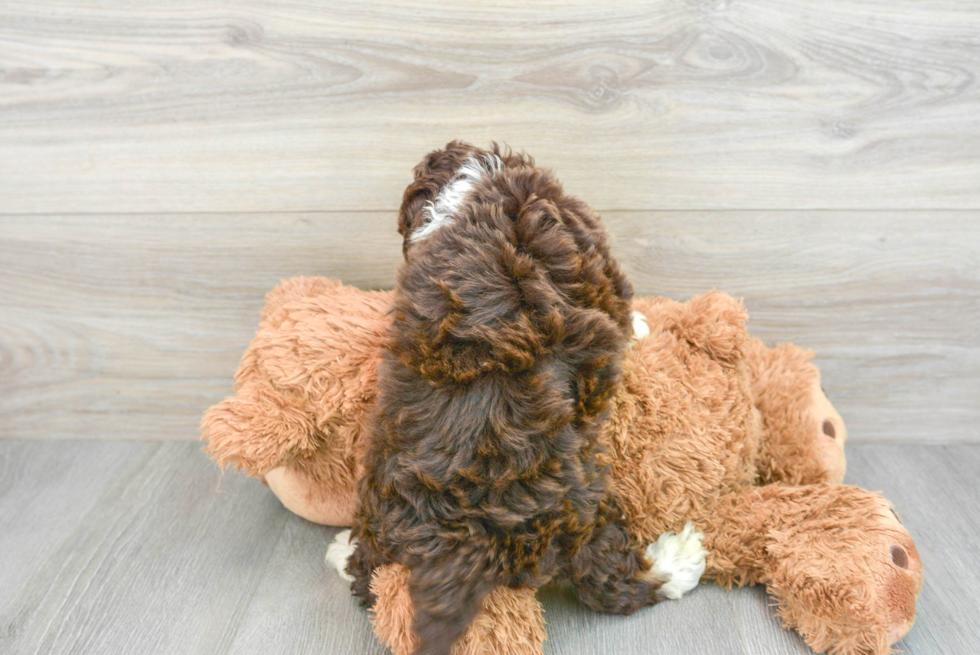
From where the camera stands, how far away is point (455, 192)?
67cm

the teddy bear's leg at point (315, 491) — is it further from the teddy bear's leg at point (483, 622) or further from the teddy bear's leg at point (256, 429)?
the teddy bear's leg at point (483, 622)

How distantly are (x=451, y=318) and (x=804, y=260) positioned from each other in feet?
2.10

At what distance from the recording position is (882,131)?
928 millimetres

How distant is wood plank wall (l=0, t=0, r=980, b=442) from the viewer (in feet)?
2.93

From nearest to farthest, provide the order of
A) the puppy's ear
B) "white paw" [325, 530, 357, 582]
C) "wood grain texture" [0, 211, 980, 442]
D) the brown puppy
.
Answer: the brown puppy → the puppy's ear → "white paw" [325, 530, 357, 582] → "wood grain texture" [0, 211, 980, 442]

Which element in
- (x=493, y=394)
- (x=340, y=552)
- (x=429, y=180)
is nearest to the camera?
(x=493, y=394)

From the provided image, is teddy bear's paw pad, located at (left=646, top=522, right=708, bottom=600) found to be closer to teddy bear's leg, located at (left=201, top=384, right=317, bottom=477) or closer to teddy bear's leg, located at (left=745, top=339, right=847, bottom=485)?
teddy bear's leg, located at (left=745, top=339, right=847, bottom=485)

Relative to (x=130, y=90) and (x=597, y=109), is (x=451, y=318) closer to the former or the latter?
(x=597, y=109)

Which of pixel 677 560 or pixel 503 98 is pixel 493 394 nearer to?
pixel 677 560

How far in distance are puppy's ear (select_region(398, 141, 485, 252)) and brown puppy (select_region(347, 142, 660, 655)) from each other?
49 millimetres

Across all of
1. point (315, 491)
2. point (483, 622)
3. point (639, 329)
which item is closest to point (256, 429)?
point (315, 491)

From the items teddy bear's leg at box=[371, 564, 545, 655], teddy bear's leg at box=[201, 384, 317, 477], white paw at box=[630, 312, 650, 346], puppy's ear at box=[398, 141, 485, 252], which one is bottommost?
teddy bear's leg at box=[371, 564, 545, 655]

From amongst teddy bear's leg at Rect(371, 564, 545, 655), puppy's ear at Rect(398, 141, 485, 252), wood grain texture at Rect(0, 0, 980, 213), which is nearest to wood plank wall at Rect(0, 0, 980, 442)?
wood grain texture at Rect(0, 0, 980, 213)

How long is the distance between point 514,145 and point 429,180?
26 centimetres
